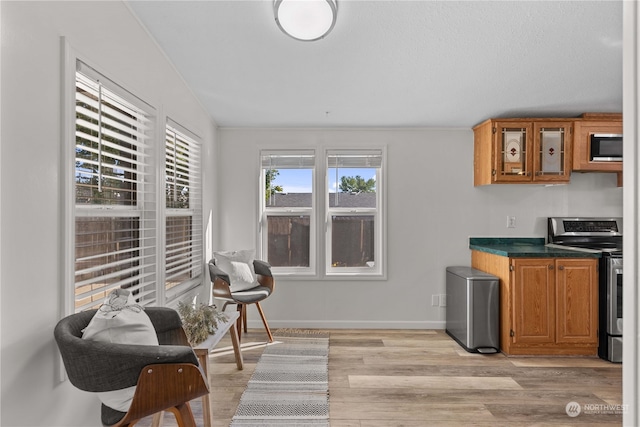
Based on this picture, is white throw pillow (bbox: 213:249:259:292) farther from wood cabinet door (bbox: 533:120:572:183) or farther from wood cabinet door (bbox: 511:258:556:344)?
wood cabinet door (bbox: 533:120:572:183)

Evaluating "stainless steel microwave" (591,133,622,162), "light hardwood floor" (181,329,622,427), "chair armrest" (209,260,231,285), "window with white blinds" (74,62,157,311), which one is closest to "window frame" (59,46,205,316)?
"window with white blinds" (74,62,157,311)

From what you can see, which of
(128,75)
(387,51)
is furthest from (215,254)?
(387,51)

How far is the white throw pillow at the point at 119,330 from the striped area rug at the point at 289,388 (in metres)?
1.08

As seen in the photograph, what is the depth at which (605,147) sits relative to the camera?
4.14 metres

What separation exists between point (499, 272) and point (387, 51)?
239 cm

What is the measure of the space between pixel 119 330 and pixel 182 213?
194cm

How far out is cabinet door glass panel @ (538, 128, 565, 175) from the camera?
4.18m

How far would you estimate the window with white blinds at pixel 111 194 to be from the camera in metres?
2.00

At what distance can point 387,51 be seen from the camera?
9.09 feet

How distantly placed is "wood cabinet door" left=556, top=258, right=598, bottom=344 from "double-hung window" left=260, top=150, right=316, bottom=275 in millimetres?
2563

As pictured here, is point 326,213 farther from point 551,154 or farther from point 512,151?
point 551,154

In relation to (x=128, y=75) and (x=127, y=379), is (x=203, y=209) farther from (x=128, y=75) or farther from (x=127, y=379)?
(x=127, y=379)
